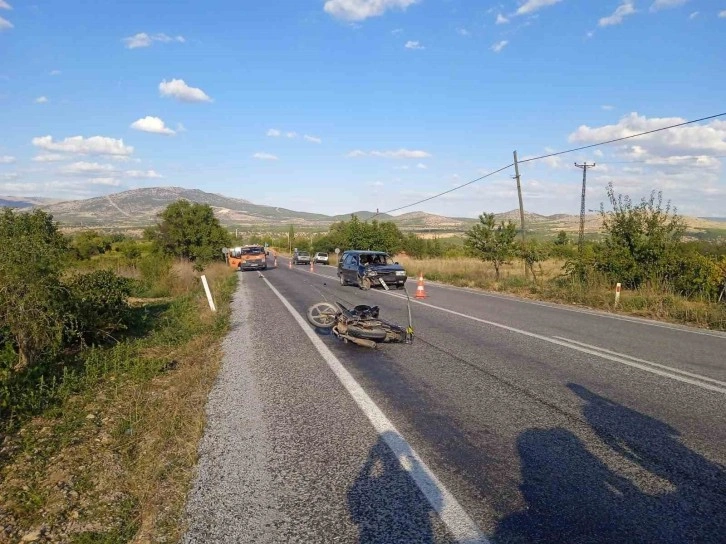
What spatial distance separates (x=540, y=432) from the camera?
195 inches

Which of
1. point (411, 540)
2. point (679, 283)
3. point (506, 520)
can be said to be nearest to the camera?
point (411, 540)

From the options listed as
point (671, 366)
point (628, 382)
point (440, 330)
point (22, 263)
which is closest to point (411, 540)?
point (628, 382)

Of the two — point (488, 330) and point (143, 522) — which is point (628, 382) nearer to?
point (488, 330)

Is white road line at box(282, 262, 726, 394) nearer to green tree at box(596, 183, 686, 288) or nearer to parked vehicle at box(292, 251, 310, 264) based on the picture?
green tree at box(596, 183, 686, 288)

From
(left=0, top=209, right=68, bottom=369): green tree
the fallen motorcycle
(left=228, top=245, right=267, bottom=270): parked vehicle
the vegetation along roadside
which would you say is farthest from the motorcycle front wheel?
(left=228, top=245, right=267, bottom=270): parked vehicle

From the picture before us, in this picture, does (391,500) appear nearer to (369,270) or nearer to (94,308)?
(94,308)

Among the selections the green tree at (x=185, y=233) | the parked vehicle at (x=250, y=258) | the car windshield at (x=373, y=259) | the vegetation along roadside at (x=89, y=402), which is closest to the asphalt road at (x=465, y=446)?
the vegetation along roadside at (x=89, y=402)

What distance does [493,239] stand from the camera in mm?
28234

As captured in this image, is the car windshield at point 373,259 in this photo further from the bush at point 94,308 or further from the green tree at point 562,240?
the green tree at point 562,240

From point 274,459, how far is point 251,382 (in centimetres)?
267

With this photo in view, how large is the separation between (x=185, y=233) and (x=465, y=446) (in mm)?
43004

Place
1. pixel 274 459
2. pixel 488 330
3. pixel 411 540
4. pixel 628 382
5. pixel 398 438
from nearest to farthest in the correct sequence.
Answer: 1. pixel 411 540
2. pixel 274 459
3. pixel 398 438
4. pixel 628 382
5. pixel 488 330

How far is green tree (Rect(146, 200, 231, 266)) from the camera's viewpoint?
4381cm

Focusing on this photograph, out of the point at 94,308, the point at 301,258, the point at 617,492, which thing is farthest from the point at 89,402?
the point at 301,258
